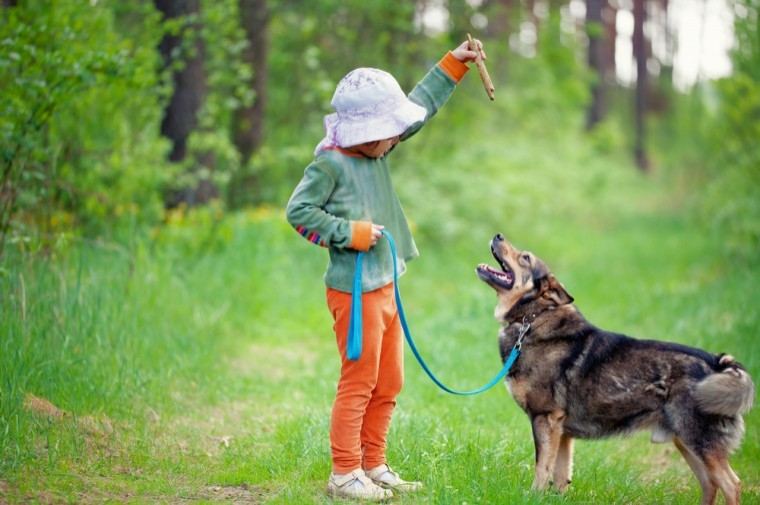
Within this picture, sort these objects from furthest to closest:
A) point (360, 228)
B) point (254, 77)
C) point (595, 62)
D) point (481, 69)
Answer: point (595, 62) → point (254, 77) → point (481, 69) → point (360, 228)

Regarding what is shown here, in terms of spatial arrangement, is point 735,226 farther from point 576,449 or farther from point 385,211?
point 385,211

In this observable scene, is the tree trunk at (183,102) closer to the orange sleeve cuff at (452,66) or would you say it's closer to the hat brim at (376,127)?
the orange sleeve cuff at (452,66)

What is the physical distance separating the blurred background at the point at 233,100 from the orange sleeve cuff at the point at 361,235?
2720 mm

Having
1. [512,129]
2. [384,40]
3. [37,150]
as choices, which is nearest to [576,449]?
[37,150]

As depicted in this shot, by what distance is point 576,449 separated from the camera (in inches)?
238

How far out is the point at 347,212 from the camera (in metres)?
4.38

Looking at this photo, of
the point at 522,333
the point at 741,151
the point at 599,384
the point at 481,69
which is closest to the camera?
the point at 481,69

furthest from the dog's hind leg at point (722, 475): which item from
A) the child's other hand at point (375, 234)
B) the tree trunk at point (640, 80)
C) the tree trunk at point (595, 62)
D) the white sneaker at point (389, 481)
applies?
the tree trunk at point (640, 80)

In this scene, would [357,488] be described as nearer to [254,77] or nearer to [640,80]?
[254,77]

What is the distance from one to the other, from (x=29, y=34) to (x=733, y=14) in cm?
1039

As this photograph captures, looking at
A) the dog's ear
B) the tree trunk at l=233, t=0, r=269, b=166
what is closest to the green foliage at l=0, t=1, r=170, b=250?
the tree trunk at l=233, t=0, r=269, b=166

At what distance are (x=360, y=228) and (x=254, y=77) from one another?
8.95m

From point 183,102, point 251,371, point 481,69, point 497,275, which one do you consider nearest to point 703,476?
point 497,275

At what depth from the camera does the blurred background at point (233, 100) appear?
258 inches
